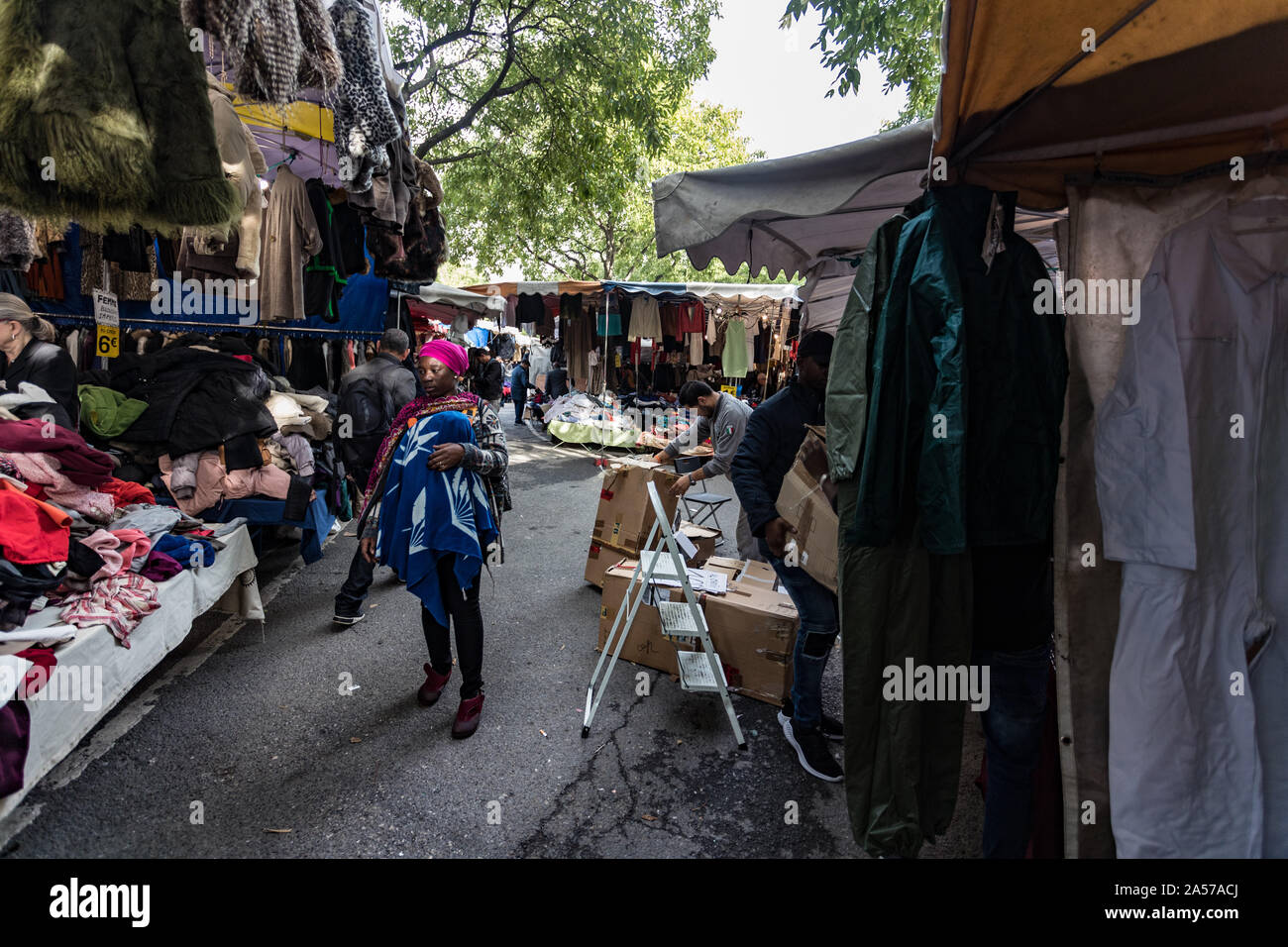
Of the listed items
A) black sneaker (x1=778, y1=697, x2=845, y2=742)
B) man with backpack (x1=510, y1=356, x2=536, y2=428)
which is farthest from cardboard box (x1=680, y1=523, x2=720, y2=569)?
man with backpack (x1=510, y1=356, x2=536, y2=428)

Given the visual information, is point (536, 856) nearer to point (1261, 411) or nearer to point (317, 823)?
point (317, 823)

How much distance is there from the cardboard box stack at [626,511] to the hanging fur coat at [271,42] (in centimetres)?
319

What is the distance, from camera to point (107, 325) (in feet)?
14.7

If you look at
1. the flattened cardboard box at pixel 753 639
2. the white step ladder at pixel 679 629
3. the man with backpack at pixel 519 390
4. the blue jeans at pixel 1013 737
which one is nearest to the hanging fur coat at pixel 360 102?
the white step ladder at pixel 679 629

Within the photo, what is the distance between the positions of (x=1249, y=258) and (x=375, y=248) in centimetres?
556

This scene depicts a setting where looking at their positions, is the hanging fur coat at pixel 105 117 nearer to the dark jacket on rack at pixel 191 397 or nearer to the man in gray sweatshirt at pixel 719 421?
the dark jacket on rack at pixel 191 397

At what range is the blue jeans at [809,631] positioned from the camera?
2.98 metres

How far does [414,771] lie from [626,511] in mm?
2609

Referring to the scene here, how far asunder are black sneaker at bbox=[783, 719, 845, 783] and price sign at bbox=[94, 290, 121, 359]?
510 centimetres

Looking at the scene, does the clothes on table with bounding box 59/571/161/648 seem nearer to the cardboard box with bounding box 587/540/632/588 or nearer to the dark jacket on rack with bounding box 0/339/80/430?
the dark jacket on rack with bounding box 0/339/80/430

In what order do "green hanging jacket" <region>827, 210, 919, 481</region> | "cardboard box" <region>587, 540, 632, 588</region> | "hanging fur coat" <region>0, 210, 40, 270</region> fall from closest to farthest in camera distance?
"green hanging jacket" <region>827, 210, 919, 481</region>
"hanging fur coat" <region>0, 210, 40, 270</region>
"cardboard box" <region>587, 540, 632, 588</region>

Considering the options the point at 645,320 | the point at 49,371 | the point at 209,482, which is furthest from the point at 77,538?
the point at 645,320

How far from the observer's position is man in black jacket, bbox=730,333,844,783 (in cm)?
299

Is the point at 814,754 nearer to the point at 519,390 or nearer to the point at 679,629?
the point at 679,629
